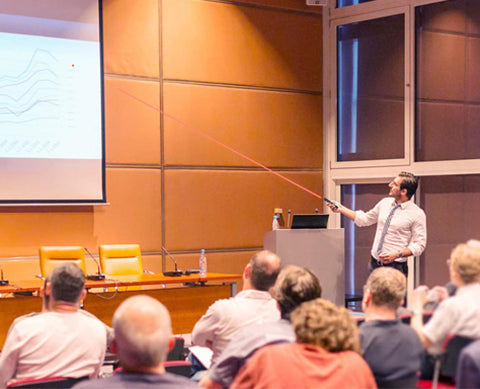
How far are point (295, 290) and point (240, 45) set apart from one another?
5.19m

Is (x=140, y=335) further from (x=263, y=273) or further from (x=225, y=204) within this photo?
(x=225, y=204)

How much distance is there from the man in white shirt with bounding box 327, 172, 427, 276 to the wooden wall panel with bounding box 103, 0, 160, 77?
2514 millimetres

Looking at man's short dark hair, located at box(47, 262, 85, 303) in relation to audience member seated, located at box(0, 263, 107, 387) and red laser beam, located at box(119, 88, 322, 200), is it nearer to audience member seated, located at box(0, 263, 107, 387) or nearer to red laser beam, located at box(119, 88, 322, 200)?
audience member seated, located at box(0, 263, 107, 387)

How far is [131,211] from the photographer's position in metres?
6.22

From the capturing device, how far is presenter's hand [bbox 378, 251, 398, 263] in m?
5.34

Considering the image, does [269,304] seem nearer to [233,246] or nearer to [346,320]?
[346,320]


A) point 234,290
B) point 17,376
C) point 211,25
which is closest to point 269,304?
point 17,376

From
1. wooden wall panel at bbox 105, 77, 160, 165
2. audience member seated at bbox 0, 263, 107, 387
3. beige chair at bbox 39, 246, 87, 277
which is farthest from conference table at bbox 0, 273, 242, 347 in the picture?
audience member seated at bbox 0, 263, 107, 387

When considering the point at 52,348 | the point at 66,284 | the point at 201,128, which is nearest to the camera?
the point at 52,348

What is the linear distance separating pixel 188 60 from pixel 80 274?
175 inches

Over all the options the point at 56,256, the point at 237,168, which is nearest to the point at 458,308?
the point at 56,256

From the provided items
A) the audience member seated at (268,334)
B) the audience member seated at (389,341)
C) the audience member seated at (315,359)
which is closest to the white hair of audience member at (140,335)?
the audience member seated at (315,359)

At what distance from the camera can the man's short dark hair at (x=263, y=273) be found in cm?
275

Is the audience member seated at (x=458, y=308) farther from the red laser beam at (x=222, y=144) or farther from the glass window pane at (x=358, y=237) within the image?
the glass window pane at (x=358, y=237)
